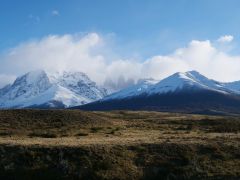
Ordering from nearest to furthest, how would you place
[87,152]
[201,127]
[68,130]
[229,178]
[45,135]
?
1. [229,178]
2. [87,152]
3. [45,135]
4. [68,130]
5. [201,127]

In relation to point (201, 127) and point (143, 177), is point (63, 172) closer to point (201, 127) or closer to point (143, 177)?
point (143, 177)

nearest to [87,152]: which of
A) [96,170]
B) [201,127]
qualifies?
[96,170]

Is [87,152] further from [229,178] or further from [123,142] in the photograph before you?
[229,178]

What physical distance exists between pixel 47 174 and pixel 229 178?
47.2 ft

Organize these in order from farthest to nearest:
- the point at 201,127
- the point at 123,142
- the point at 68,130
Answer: the point at 201,127, the point at 68,130, the point at 123,142

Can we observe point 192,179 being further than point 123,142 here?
No

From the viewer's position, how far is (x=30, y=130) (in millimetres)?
62844

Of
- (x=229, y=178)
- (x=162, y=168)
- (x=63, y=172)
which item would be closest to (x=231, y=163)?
(x=229, y=178)

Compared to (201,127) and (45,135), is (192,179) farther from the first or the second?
(201,127)

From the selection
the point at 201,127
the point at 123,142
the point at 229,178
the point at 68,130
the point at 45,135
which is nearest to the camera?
the point at 229,178

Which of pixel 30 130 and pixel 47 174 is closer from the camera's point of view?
pixel 47 174

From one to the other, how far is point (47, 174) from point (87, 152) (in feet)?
14.0

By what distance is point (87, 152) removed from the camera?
140 ft

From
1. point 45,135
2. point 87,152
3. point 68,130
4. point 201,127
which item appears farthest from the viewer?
point 201,127
